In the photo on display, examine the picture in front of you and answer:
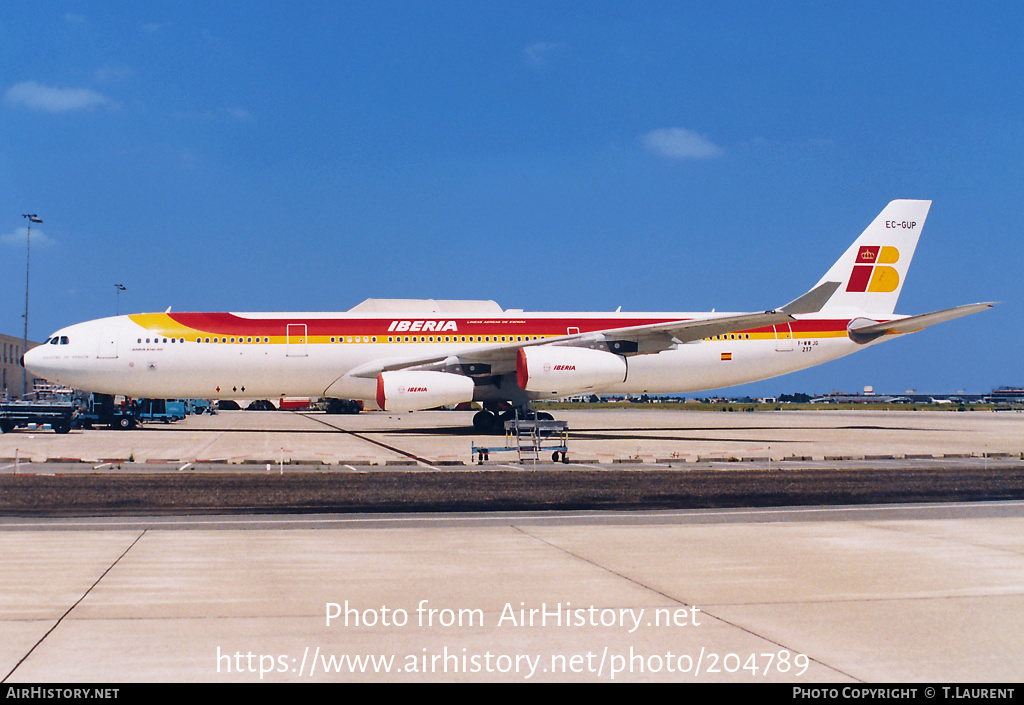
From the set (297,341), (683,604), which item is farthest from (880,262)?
→ (683,604)

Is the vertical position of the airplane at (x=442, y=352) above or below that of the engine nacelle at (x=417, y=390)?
above

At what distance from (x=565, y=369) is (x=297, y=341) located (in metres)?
9.94

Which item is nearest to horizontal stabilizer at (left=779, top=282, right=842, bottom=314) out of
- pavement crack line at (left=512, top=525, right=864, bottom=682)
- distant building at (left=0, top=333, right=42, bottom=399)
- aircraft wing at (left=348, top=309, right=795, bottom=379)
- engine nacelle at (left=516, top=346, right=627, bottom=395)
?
aircraft wing at (left=348, top=309, right=795, bottom=379)

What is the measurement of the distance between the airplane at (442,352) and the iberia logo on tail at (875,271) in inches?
75.2

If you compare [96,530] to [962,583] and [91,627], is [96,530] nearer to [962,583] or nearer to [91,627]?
[91,627]

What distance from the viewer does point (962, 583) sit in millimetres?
6758

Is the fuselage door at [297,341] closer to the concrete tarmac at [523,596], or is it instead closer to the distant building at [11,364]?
the concrete tarmac at [523,596]

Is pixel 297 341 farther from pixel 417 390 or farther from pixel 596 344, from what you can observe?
pixel 596 344

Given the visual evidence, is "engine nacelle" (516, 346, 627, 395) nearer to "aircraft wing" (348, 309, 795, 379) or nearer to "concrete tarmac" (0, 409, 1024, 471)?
"aircraft wing" (348, 309, 795, 379)

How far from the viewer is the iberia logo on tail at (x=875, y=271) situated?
33812mm

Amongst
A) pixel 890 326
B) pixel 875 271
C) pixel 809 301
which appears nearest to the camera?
pixel 809 301

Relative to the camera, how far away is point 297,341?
95.7ft

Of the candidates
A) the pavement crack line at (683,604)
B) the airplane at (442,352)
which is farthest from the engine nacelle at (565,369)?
the pavement crack line at (683,604)

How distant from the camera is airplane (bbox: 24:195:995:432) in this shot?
2702 centimetres
